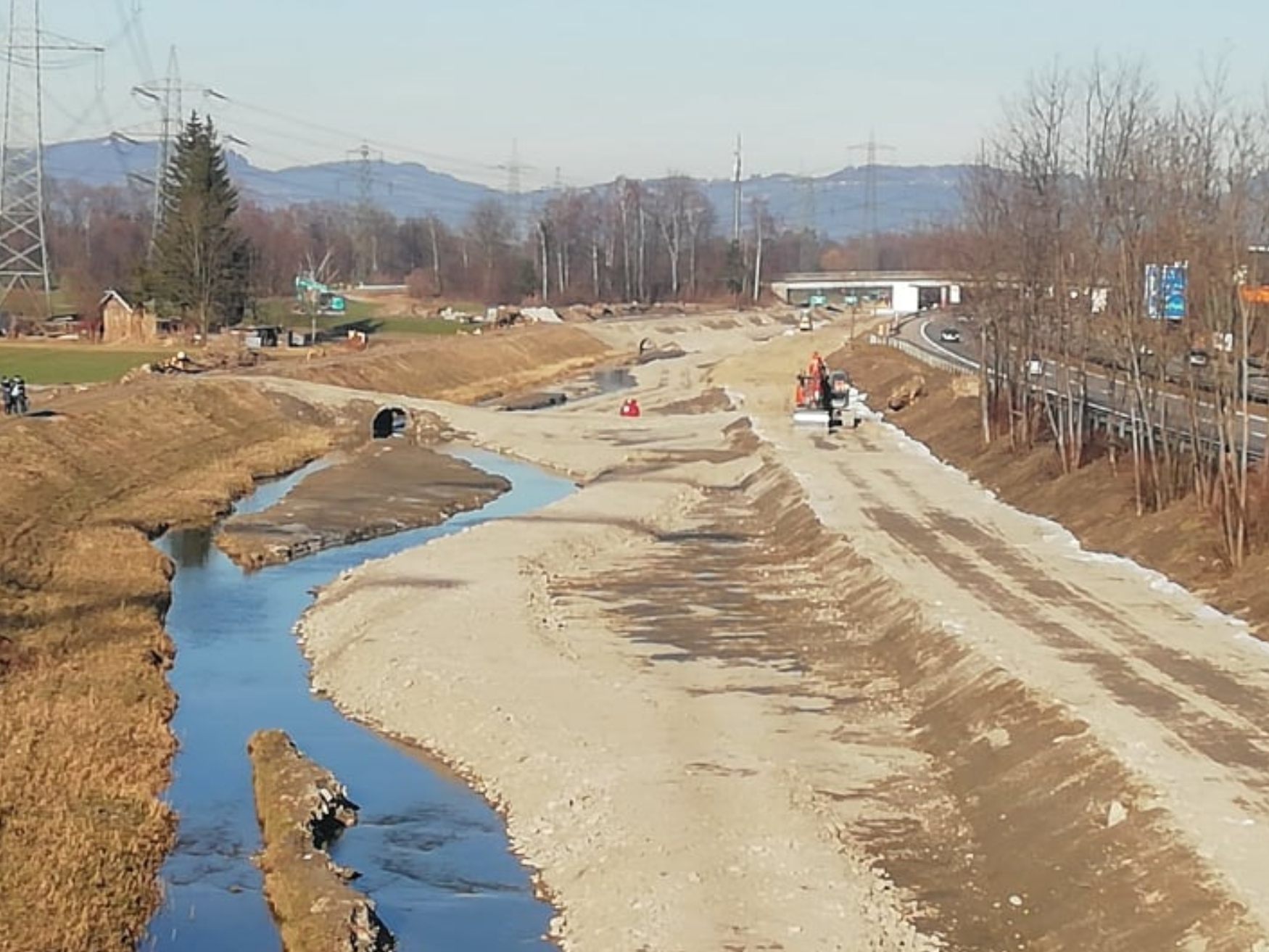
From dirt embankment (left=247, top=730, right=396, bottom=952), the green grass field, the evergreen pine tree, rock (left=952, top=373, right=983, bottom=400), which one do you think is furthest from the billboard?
the evergreen pine tree

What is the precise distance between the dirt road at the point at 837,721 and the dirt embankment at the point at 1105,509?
776mm

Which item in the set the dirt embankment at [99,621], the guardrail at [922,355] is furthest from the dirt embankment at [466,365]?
the guardrail at [922,355]

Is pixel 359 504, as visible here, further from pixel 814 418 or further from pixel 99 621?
pixel 814 418

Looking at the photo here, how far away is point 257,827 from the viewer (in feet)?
74.1

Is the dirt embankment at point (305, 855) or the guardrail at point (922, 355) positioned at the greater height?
the guardrail at point (922, 355)

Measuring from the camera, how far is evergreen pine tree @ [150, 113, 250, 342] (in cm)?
10650

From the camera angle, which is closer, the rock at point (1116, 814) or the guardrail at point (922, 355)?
the rock at point (1116, 814)

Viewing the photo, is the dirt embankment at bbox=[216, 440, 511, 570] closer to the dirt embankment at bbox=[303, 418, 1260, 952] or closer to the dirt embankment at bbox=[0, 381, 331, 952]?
the dirt embankment at bbox=[0, 381, 331, 952]

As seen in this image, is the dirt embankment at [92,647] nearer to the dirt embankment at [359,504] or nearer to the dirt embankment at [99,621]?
the dirt embankment at [99,621]

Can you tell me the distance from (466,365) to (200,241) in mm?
16984

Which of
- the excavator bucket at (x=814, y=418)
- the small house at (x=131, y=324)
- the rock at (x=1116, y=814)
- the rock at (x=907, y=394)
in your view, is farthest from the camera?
the small house at (x=131, y=324)

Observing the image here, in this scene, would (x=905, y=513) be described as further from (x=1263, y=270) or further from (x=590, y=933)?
(x=590, y=933)

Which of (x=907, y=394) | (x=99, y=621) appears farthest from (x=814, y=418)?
(x=99, y=621)

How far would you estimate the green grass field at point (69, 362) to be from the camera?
287 ft
